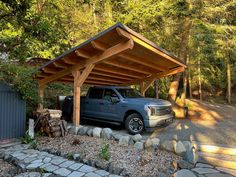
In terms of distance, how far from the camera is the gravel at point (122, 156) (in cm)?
510

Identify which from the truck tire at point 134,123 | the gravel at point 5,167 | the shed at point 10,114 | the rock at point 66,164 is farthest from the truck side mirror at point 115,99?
the gravel at point 5,167

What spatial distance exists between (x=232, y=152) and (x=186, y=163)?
160 centimetres

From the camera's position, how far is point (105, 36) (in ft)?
23.7

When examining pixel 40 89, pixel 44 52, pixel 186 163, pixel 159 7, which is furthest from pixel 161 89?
pixel 186 163

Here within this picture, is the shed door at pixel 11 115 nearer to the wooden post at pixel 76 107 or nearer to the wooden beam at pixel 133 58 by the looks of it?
the wooden post at pixel 76 107

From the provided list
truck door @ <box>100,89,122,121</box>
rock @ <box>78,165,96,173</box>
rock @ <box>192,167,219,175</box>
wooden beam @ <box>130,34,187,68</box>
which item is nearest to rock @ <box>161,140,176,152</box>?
rock @ <box>192,167,219,175</box>

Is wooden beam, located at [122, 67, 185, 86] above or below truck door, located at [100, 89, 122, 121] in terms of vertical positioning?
above

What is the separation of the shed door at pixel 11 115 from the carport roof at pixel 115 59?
6.64ft

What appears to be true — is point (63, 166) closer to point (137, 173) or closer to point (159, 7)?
point (137, 173)

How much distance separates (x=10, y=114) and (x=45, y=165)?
2910 mm

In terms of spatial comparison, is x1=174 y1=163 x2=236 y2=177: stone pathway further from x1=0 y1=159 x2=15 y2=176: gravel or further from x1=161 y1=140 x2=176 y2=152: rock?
x1=0 y1=159 x2=15 y2=176: gravel

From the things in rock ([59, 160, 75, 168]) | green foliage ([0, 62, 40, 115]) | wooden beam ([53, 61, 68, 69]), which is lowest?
rock ([59, 160, 75, 168])

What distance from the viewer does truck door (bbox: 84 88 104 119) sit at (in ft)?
31.7

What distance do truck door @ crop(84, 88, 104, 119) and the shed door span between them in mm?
2920
